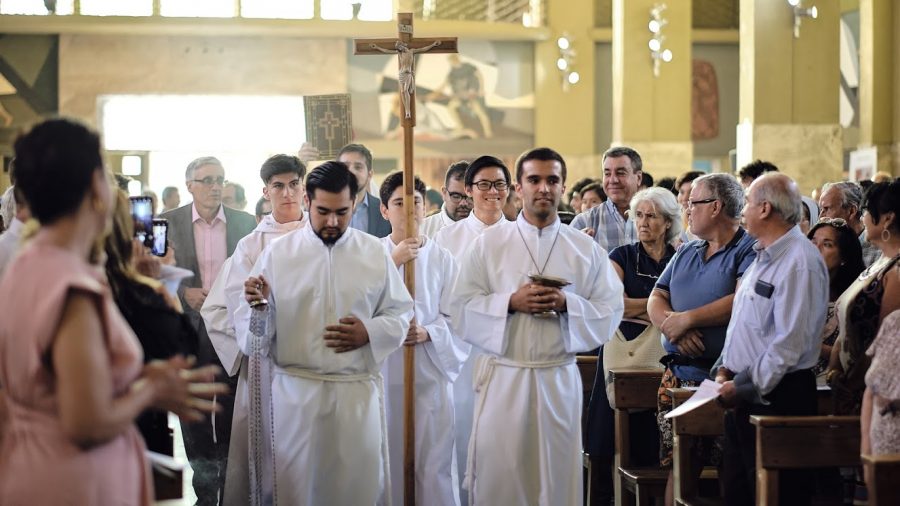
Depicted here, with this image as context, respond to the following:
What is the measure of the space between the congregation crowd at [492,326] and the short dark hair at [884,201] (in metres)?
0.01

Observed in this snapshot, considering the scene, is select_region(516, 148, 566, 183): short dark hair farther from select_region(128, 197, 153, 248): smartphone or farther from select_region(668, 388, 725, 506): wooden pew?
select_region(128, 197, 153, 248): smartphone

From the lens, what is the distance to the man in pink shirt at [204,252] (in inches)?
294

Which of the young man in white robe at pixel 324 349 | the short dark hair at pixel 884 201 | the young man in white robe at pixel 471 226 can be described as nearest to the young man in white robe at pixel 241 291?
the young man in white robe at pixel 324 349

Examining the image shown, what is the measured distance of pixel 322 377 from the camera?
19.2 feet

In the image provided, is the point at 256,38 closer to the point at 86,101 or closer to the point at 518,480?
the point at 86,101

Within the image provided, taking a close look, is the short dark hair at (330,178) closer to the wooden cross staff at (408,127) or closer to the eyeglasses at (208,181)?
the wooden cross staff at (408,127)

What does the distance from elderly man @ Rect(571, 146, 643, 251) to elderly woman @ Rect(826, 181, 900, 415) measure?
282 centimetres

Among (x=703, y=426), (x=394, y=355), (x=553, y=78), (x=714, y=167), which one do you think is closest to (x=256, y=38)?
(x=553, y=78)

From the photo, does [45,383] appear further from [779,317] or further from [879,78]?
[879,78]

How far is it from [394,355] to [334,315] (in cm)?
120

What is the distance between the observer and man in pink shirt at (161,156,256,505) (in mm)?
7469

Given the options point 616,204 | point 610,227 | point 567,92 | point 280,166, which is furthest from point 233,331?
point 567,92

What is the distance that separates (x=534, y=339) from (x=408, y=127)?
121 centimetres

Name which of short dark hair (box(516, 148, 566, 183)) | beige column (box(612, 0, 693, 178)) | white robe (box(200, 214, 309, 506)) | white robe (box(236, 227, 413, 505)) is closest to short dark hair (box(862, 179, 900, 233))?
short dark hair (box(516, 148, 566, 183))
